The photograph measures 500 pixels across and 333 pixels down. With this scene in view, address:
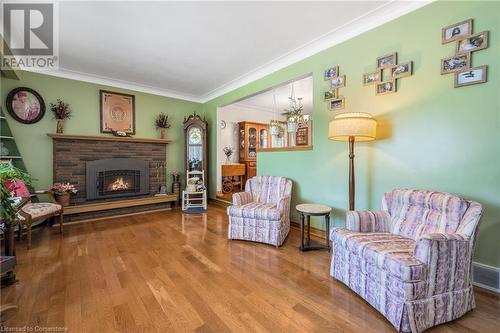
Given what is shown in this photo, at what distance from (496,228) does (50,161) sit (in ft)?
19.2

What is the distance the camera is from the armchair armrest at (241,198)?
122 inches

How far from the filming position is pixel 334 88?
287 cm

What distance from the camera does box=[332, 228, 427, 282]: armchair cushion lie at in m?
1.36

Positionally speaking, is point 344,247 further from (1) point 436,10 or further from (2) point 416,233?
(1) point 436,10

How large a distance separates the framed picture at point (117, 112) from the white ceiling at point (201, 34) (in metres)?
0.43

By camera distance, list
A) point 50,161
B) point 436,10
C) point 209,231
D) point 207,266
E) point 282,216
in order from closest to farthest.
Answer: point 436,10
point 207,266
point 282,216
point 209,231
point 50,161

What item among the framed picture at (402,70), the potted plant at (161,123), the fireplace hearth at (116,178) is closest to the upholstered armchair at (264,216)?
the framed picture at (402,70)

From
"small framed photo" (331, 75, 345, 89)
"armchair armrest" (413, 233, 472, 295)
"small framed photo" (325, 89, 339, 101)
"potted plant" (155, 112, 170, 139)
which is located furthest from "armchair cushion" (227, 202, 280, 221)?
"potted plant" (155, 112, 170, 139)

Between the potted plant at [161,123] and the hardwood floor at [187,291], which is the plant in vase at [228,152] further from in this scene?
the hardwood floor at [187,291]

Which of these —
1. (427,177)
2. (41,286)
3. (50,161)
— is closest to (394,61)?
(427,177)

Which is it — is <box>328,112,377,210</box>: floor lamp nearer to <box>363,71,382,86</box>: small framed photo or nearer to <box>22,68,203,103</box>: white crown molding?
<box>363,71,382,86</box>: small framed photo

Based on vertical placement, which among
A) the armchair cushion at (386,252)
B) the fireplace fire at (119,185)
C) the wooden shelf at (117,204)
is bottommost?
the wooden shelf at (117,204)

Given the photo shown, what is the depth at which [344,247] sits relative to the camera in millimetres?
1848

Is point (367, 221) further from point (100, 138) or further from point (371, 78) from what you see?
point (100, 138)
